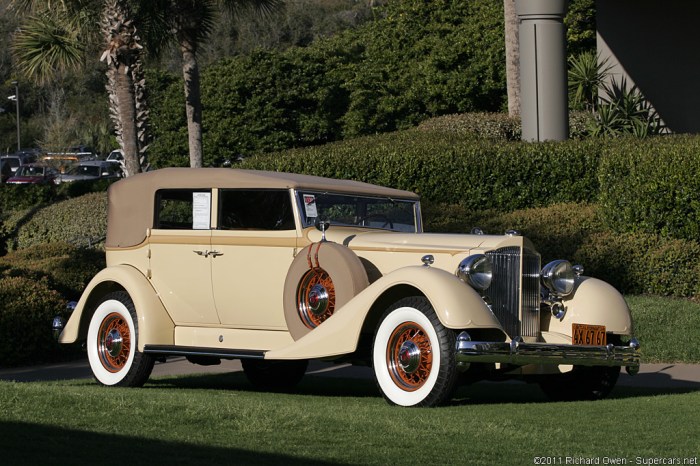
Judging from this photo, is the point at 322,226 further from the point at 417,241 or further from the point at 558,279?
the point at 558,279

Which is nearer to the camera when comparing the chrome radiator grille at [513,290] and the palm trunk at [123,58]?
the chrome radiator grille at [513,290]

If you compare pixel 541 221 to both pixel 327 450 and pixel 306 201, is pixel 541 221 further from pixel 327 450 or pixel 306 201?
pixel 327 450

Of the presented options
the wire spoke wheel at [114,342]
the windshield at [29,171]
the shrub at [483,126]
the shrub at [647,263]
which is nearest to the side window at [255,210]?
the wire spoke wheel at [114,342]

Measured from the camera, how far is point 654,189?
47.4ft

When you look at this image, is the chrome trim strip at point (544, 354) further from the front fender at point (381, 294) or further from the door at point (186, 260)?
the door at point (186, 260)

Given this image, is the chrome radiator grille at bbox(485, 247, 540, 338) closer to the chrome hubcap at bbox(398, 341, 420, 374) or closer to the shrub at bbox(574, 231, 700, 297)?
the chrome hubcap at bbox(398, 341, 420, 374)

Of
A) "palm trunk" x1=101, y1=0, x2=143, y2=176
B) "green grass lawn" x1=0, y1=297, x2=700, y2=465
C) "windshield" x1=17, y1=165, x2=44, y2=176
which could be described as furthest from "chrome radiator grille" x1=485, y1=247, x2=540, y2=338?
"windshield" x1=17, y1=165, x2=44, y2=176

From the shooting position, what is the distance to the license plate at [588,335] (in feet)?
27.3

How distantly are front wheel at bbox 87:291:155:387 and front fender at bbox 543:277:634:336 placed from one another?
339cm

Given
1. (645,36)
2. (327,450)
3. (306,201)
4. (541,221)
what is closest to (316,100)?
(645,36)

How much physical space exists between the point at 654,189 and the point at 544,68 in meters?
4.33

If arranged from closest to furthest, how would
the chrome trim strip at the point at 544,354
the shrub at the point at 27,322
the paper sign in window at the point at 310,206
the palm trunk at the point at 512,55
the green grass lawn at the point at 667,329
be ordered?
the chrome trim strip at the point at 544,354, the paper sign in window at the point at 310,206, the green grass lawn at the point at 667,329, the shrub at the point at 27,322, the palm trunk at the point at 512,55

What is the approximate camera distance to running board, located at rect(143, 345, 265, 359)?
8992mm

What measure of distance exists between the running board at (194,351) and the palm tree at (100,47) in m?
10.8
